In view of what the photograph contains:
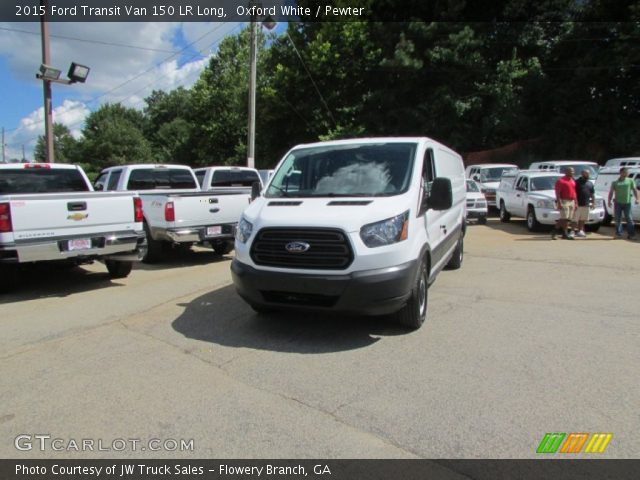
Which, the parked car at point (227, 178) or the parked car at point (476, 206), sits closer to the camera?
the parked car at point (227, 178)

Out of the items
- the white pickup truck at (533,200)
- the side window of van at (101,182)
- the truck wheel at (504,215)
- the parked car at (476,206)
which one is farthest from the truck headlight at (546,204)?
the side window of van at (101,182)

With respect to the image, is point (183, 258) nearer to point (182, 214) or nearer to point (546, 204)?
point (182, 214)

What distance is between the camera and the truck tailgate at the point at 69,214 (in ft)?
22.1

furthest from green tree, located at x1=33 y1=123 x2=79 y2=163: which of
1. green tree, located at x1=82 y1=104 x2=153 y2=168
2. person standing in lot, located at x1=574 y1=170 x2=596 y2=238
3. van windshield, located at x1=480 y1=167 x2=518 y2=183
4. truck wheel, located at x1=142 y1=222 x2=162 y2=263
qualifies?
person standing in lot, located at x1=574 y1=170 x2=596 y2=238

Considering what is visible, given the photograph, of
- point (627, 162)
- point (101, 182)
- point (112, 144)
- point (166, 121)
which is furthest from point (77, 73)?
point (166, 121)

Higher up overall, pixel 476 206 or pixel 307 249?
pixel 307 249

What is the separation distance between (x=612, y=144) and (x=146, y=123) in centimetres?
7554

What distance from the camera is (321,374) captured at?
4.26m

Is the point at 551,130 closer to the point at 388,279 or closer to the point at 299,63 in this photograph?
the point at 299,63

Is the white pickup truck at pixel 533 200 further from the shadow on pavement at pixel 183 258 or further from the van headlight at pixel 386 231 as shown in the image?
the van headlight at pixel 386 231

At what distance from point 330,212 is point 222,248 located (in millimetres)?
6504

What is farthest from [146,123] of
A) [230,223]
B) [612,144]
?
[230,223]

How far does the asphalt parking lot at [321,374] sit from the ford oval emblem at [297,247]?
0.96m

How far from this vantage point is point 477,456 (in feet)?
9.91
